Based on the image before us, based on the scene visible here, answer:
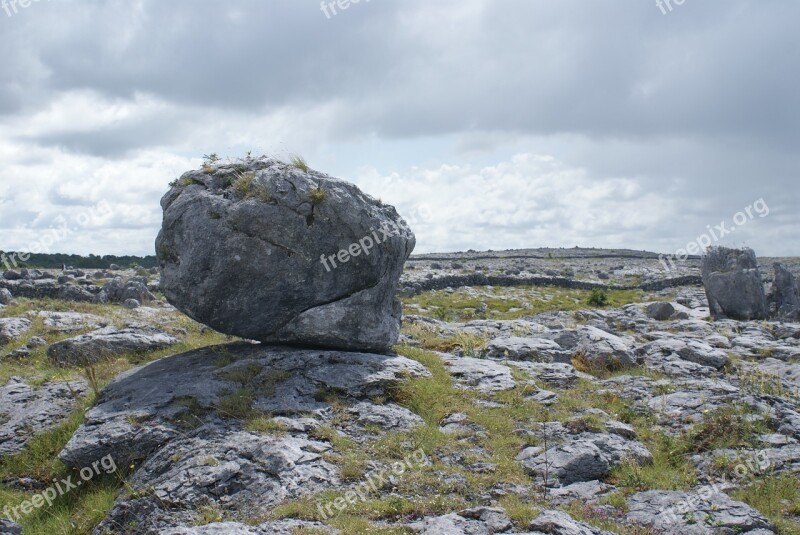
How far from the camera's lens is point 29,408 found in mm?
15102

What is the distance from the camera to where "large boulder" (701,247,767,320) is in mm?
34781

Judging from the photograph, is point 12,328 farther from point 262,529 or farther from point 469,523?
point 469,523

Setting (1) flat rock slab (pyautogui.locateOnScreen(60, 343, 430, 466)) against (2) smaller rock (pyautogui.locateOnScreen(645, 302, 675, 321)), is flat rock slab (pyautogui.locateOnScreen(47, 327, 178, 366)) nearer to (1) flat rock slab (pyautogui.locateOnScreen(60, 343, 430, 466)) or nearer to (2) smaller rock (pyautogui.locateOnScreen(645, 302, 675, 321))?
(1) flat rock slab (pyautogui.locateOnScreen(60, 343, 430, 466))

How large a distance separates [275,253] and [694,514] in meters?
9.43

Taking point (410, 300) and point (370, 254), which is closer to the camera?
point (370, 254)

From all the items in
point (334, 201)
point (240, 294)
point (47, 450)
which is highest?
point (334, 201)

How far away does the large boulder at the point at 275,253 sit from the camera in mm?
14734

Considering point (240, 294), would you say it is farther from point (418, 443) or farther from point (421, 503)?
point (421, 503)

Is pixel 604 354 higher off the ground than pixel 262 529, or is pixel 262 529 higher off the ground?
pixel 604 354

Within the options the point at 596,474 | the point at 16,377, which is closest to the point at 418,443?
the point at 596,474

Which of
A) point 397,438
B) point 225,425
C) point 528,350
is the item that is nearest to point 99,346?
point 225,425

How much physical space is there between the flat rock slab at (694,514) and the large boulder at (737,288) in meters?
26.7

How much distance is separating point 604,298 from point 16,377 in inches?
1493

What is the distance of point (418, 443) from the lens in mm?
12609
